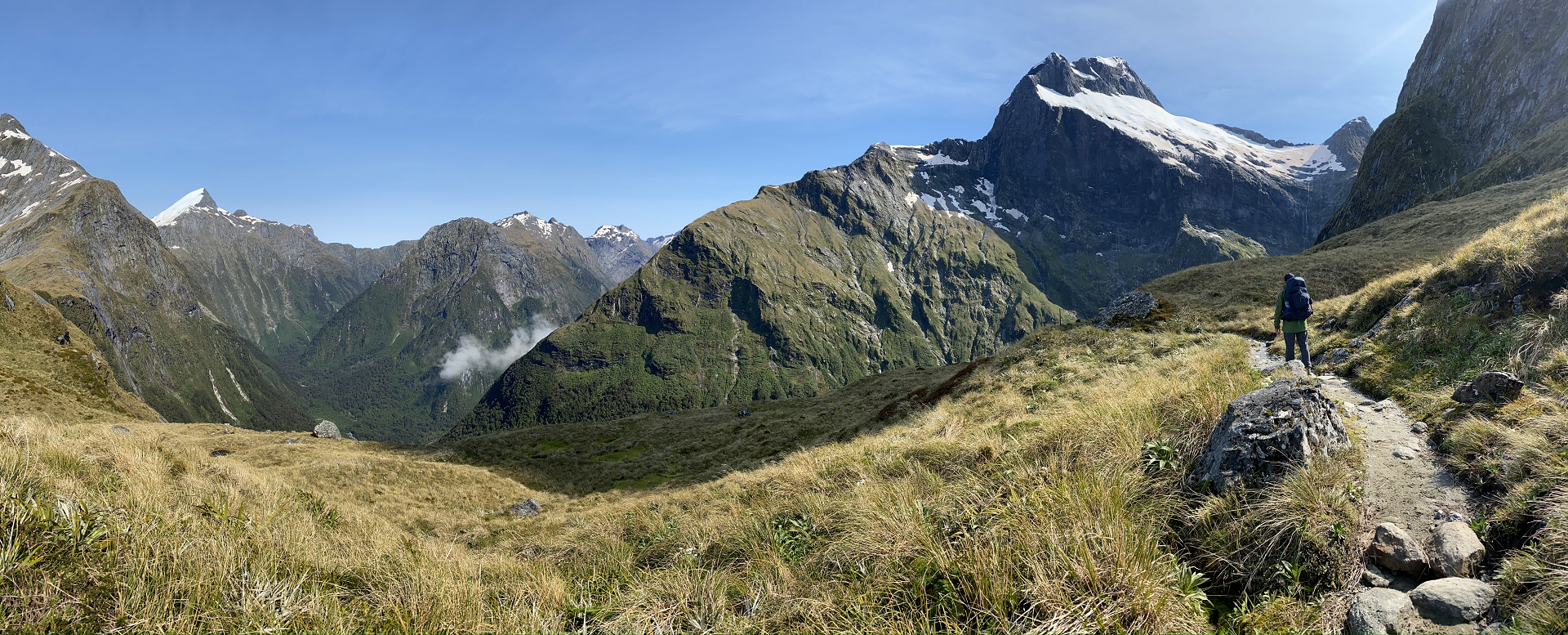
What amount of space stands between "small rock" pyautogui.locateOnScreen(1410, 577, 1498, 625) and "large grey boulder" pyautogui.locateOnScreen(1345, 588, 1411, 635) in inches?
4.1

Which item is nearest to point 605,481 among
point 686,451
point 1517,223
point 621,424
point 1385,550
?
point 686,451

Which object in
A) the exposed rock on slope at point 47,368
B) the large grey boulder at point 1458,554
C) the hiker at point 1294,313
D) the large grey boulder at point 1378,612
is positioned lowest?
the large grey boulder at point 1378,612

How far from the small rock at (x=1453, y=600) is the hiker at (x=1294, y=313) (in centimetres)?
1276

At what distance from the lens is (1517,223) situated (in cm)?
1509

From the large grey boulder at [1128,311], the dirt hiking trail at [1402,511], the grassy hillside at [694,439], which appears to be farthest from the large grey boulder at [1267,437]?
the large grey boulder at [1128,311]

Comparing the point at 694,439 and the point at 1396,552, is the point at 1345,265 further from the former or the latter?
the point at 694,439

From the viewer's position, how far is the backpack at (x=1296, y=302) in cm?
1442

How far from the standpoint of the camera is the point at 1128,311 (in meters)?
29.8

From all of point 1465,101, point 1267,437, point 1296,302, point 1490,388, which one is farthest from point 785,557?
point 1465,101

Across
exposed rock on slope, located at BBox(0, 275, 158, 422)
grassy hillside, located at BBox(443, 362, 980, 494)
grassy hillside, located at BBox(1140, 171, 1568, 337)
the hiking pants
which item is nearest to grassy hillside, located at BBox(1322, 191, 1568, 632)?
the hiking pants

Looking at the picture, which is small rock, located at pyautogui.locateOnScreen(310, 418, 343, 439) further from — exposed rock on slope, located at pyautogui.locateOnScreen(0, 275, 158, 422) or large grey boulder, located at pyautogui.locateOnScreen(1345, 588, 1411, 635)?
large grey boulder, located at pyautogui.locateOnScreen(1345, 588, 1411, 635)

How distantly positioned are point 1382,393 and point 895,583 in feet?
39.0

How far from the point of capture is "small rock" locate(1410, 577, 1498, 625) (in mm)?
4152

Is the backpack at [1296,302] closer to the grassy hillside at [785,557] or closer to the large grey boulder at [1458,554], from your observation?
the grassy hillside at [785,557]
